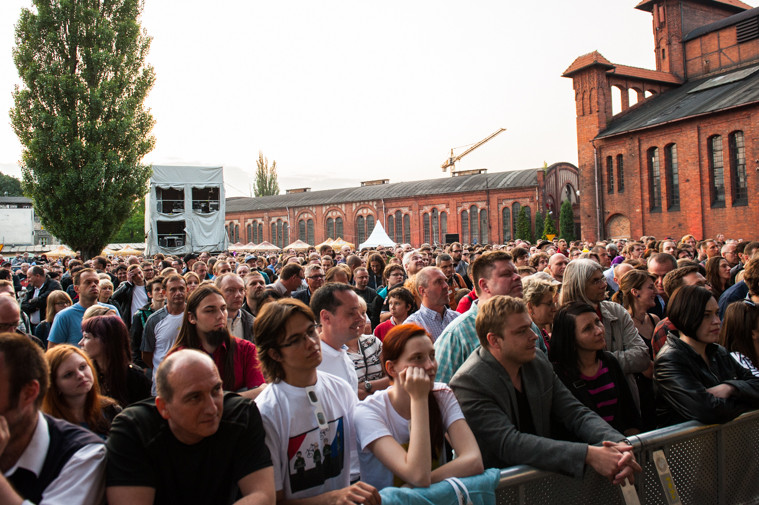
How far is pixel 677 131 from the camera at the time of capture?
1264 inches

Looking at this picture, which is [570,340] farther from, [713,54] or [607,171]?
[713,54]

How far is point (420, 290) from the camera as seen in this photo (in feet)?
17.1

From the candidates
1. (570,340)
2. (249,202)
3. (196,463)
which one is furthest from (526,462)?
(249,202)

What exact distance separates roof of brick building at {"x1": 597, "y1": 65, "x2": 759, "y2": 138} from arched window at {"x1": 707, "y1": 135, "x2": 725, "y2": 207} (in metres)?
2.07

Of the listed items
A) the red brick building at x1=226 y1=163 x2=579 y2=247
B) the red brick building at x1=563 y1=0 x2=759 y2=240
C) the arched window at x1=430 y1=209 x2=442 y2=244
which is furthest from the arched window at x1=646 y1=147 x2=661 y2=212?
the arched window at x1=430 y1=209 x2=442 y2=244

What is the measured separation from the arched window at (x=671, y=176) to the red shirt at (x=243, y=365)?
1359 inches

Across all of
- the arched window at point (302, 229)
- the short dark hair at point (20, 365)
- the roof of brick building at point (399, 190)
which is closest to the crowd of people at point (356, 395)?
the short dark hair at point (20, 365)

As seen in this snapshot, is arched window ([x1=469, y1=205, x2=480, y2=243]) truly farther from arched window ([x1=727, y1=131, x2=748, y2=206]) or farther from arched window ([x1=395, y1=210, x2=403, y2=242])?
arched window ([x1=727, y1=131, x2=748, y2=206])

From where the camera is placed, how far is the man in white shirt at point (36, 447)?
206cm

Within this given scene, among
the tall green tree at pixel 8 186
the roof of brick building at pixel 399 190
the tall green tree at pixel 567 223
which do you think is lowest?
the tall green tree at pixel 567 223

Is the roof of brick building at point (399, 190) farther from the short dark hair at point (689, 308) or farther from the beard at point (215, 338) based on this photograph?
the beard at point (215, 338)

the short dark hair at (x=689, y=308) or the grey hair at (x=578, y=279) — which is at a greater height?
the grey hair at (x=578, y=279)

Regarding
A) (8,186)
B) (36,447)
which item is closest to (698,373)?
(36,447)

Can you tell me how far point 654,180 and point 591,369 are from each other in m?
34.9
